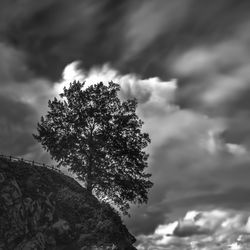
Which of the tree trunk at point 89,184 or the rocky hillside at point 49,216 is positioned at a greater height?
the tree trunk at point 89,184

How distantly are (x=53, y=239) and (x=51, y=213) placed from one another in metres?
3.87

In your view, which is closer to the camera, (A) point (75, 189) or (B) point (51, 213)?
(B) point (51, 213)

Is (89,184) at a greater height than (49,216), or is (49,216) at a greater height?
(89,184)

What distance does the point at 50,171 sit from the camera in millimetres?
63594

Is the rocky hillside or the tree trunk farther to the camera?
the tree trunk

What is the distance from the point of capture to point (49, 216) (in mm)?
53625

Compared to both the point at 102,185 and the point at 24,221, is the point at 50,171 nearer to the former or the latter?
the point at 102,185

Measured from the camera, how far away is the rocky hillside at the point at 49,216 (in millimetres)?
50431

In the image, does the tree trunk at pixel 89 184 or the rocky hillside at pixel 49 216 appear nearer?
the rocky hillside at pixel 49 216

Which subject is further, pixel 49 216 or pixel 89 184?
pixel 89 184

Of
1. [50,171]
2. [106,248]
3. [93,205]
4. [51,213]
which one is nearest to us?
[106,248]

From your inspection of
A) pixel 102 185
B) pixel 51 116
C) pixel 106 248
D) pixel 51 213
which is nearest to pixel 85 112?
pixel 51 116

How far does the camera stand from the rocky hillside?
50.4 meters

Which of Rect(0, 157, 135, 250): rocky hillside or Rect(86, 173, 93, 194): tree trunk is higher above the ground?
Rect(86, 173, 93, 194): tree trunk
